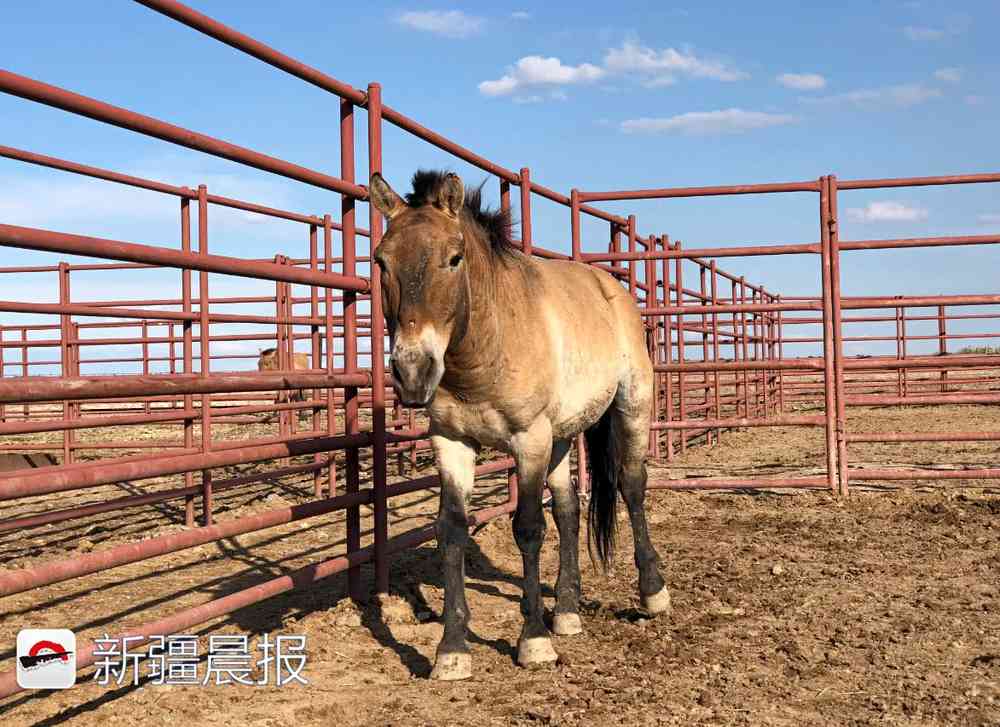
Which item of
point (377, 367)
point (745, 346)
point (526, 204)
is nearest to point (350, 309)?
point (377, 367)

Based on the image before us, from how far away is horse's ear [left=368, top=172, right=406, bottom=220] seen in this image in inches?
133

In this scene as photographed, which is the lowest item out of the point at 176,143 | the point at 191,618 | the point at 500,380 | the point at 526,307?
the point at 191,618

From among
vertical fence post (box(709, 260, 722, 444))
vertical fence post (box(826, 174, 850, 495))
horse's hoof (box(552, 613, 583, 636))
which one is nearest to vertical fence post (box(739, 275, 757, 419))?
vertical fence post (box(709, 260, 722, 444))

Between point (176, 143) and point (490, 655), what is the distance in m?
2.31

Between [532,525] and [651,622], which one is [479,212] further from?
[651,622]

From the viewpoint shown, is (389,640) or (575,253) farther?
(575,253)

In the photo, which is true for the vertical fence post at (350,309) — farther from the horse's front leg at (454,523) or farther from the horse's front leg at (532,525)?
the horse's front leg at (532,525)

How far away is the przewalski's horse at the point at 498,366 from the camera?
3084mm

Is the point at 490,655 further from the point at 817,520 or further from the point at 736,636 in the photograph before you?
the point at 817,520

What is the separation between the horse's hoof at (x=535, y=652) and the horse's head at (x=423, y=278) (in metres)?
1.13

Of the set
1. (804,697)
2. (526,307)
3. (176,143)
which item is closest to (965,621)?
(804,697)

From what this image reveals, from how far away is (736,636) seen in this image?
389 cm

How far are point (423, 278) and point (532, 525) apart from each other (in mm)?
1254

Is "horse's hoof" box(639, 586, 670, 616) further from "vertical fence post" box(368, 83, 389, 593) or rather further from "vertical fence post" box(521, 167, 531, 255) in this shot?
"vertical fence post" box(521, 167, 531, 255)
